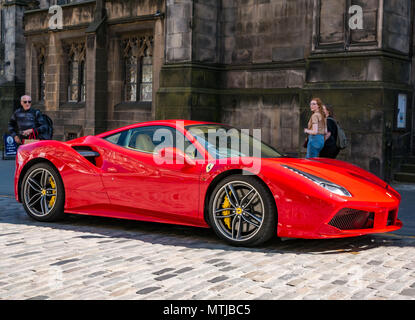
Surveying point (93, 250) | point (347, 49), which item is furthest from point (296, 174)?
point (347, 49)

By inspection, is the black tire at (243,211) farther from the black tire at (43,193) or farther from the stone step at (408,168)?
the stone step at (408,168)

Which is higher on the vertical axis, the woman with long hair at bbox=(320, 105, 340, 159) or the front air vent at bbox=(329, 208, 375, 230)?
the woman with long hair at bbox=(320, 105, 340, 159)

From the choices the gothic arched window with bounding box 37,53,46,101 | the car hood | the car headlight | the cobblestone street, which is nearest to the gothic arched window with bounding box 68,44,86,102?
the gothic arched window with bounding box 37,53,46,101

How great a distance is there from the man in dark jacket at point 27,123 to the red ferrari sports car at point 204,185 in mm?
3027

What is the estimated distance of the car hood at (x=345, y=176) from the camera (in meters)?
5.99

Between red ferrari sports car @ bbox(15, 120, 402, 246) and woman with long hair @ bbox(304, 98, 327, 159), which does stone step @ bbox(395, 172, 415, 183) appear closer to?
woman with long hair @ bbox(304, 98, 327, 159)

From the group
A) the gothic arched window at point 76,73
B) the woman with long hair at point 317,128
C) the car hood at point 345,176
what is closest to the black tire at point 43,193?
the car hood at point 345,176

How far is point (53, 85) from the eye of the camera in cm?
2138

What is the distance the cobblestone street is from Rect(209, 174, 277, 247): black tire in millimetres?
145

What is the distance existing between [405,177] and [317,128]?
11.9ft

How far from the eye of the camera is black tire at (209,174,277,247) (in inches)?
233

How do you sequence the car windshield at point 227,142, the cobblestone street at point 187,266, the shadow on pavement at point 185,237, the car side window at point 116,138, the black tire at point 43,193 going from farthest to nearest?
the black tire at point 43,193
the car side window at point 116,138
the car windshield at point 227,142
the shadow on pavement at point 185,237
the cobblestone street at point 187,266

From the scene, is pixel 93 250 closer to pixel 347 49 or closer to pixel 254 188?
pixel 254 188

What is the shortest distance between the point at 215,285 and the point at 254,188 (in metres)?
1.55
